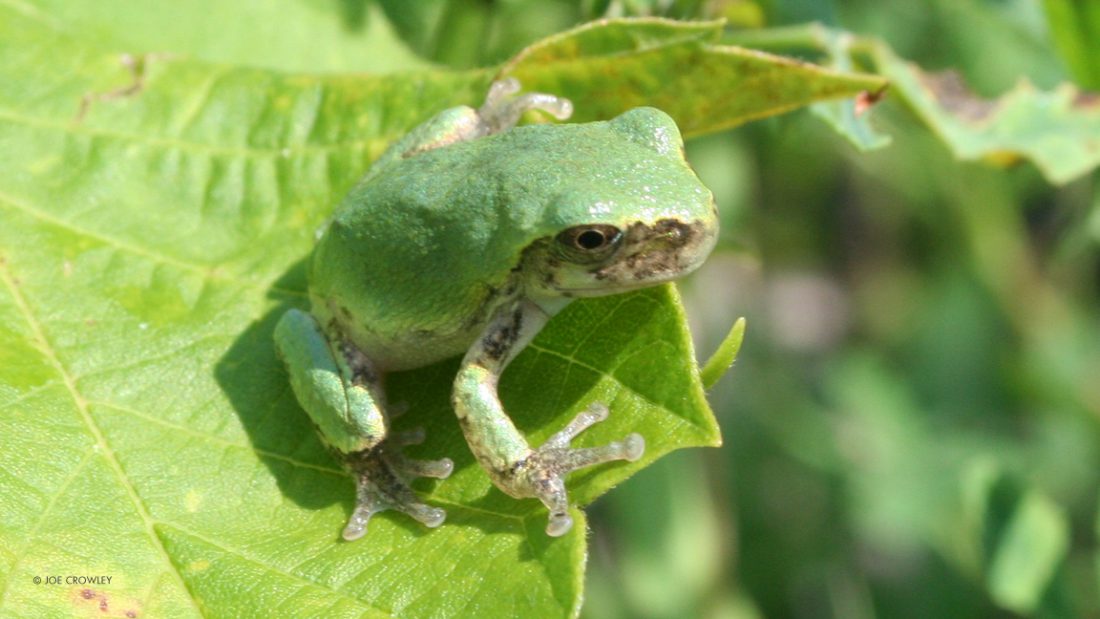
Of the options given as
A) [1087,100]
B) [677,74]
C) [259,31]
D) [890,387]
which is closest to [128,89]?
[259,31]

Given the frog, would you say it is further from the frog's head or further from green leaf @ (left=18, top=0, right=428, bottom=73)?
green leaf @ (left=18, top=0, right=428, bottom=73)

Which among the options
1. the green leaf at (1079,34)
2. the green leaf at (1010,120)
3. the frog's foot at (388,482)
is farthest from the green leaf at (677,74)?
the green leaf at (1079,34)

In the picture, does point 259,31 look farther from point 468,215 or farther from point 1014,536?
point 1014,536

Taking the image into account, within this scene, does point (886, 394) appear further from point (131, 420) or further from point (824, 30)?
point (131, 420)

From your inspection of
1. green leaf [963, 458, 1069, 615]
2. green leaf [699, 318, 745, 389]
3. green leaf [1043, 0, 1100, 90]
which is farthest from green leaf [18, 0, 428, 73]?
green leaf [963, 458, 1069, 615]

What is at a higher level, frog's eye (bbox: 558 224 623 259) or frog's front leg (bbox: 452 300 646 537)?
frog's eye (bbox: 558 224 623 259)

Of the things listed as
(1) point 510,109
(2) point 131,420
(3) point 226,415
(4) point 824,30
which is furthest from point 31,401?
(4) point 824,30
